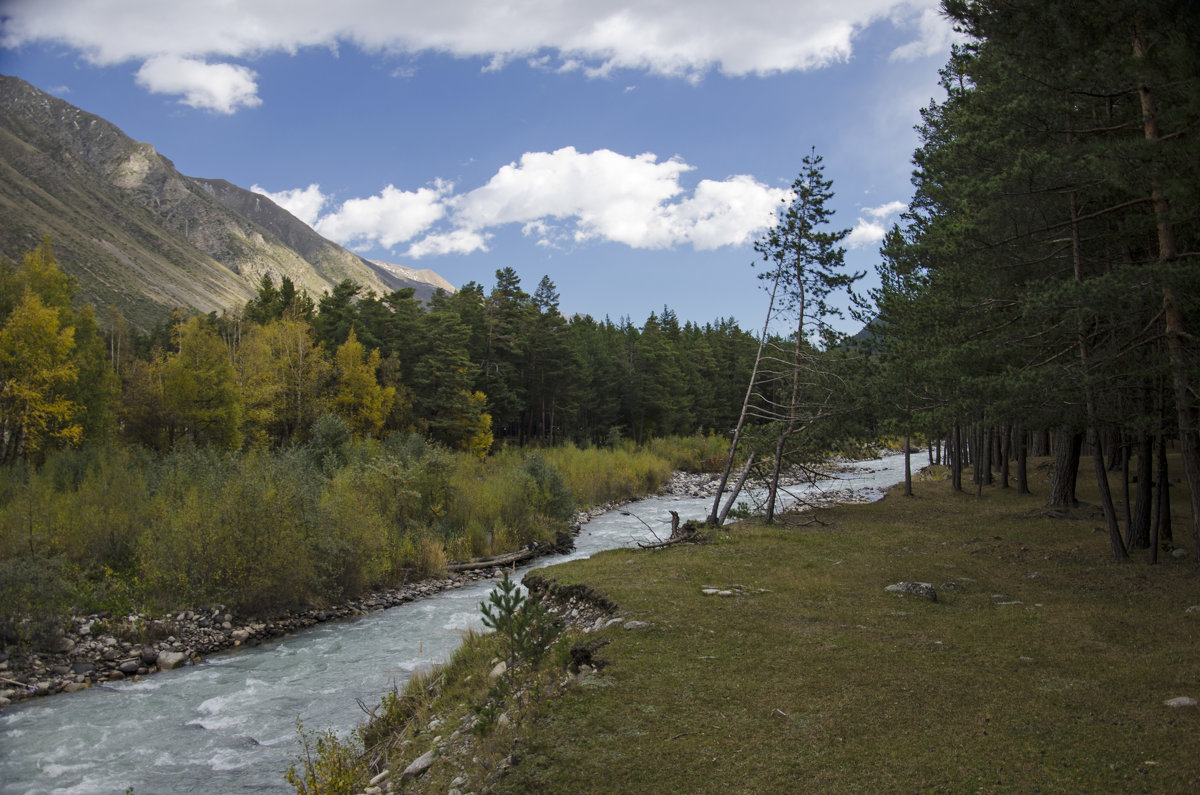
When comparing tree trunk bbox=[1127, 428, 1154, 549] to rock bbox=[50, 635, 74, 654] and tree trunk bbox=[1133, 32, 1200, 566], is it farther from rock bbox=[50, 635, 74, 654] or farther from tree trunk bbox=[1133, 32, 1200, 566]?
rock bbox=[50, 635, 74, 654]

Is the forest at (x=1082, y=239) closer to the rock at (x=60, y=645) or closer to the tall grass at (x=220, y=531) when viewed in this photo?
the tall grass at (x=220, y=531)

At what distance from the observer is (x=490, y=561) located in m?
21.6

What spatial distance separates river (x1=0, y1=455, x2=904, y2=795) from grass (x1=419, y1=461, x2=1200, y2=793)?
3.90 metres

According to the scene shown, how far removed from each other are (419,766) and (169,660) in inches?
355

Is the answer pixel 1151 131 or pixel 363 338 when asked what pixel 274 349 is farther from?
pixel 1151 131

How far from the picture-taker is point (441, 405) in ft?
137

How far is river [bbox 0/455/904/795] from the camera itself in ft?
27.7

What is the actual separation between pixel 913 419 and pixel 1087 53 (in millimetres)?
9975

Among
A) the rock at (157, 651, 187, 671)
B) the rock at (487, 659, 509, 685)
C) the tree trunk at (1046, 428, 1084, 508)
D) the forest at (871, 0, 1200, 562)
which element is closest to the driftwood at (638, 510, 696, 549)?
the forest at (871, 0, 1200, 562)

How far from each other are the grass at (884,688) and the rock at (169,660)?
7.68 metres

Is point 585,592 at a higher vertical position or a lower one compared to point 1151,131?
lower

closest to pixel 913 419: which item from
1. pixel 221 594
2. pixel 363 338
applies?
pixel 221 594

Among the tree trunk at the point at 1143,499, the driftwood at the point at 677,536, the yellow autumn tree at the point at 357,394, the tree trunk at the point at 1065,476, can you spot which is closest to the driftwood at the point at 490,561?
the driftwood at the point at 677,536

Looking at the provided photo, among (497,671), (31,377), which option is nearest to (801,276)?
(497,671)
